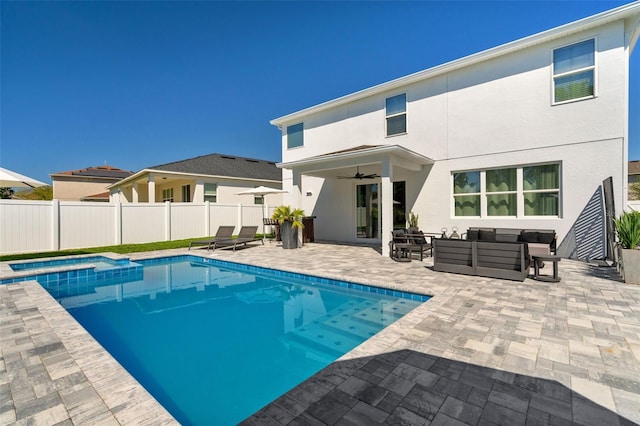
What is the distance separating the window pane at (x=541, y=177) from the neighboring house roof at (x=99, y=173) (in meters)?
40.9

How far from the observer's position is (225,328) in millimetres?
4969

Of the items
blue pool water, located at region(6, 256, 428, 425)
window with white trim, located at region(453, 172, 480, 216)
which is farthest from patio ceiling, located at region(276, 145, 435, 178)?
blue pool water, located at region(6, 256, 428, 425)

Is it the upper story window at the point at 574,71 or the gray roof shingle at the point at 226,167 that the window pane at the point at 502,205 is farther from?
the gray roof shingle at the point at 226,167

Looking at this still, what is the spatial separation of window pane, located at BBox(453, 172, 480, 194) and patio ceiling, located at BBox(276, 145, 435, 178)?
1166 millimetres

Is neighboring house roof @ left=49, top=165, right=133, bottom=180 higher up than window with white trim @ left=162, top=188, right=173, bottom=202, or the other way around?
neighboring house roof @ left=49, top=165, right=133, bottom=180

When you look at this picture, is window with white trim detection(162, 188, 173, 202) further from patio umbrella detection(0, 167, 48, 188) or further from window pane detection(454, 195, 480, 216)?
window pane detection(454, 195, 480, 216)

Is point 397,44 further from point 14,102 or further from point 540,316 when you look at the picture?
point 14,102

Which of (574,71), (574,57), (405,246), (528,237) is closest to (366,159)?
(405,246)

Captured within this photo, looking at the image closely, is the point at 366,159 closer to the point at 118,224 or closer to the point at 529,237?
the point at 529,237

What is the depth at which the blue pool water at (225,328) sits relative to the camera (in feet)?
10.5

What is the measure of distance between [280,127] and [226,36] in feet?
17.2

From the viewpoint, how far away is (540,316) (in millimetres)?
4281

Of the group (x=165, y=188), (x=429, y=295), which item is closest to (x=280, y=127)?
(x=165, y=188)

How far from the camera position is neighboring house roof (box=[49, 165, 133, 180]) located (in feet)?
107
